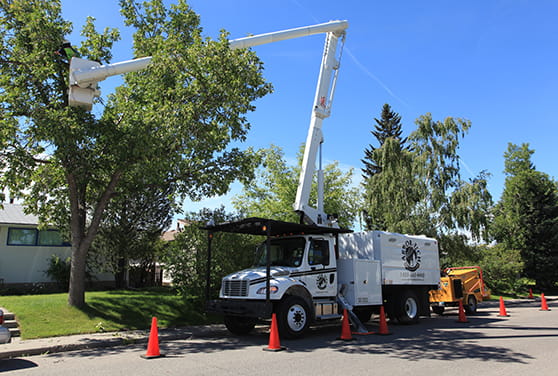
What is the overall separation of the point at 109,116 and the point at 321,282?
8.28m

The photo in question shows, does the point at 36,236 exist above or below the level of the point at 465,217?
below

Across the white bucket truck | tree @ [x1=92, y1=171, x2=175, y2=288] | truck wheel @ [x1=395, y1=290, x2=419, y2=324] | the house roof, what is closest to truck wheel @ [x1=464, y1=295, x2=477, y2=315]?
the white bucket truck

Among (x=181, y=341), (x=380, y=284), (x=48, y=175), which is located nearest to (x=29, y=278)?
(x=48, y=175)

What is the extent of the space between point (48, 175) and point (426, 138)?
2297 cm

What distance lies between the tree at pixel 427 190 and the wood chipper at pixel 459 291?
7115 mm

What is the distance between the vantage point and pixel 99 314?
12289 millimetres

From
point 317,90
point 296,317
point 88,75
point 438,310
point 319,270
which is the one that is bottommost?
point 438,310

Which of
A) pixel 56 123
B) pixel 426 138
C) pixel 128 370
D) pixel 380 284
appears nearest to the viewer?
pixel 128 370

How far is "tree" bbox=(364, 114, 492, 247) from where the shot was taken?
25.9m

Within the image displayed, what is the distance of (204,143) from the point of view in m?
12.3

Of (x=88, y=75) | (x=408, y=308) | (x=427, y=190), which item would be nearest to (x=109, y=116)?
(x=88, y=75)

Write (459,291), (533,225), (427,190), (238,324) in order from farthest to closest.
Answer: (533,225) < (427,190) < (459,291) < (238,324)

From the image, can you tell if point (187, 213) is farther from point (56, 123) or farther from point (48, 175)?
point (56, 123)

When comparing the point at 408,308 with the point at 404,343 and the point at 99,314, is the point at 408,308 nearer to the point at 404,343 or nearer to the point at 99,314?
the point at 404,343
